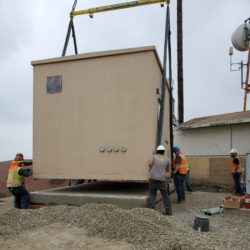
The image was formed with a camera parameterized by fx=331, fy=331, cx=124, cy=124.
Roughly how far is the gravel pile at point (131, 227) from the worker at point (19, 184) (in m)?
1.32

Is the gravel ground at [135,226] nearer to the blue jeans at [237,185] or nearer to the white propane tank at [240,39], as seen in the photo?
the blue jeans at [237,185]

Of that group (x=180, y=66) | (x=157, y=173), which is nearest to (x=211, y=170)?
(x=180, y=66)

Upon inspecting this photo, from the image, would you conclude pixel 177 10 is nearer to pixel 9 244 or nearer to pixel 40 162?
pixel 40 162

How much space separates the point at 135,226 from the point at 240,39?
12975 millimetres

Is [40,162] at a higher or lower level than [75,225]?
higher

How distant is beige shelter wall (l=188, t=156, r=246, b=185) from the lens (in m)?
12.5

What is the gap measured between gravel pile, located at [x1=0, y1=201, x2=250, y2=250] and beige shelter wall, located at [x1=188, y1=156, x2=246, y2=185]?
5999 millimetres

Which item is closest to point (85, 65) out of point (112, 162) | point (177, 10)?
point (112, 162)

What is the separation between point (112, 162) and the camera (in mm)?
7234

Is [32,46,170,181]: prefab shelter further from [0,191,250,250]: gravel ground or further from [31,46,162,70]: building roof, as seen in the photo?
[0,191,250,250]: gravel ground

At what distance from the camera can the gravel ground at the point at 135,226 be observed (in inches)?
192

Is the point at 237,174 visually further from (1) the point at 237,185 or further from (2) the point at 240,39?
(2) the point at 240,39

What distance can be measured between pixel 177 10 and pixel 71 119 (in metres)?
11.5

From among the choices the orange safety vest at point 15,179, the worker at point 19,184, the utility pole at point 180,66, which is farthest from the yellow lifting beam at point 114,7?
the utility pole at point 180,66
